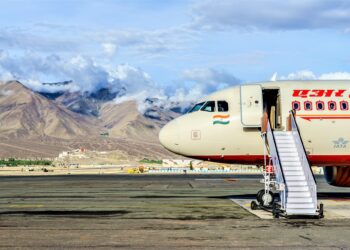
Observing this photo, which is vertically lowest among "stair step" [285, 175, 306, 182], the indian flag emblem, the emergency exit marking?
"stair step" [285, 175, 306, 182]

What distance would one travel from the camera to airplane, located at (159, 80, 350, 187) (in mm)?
27953

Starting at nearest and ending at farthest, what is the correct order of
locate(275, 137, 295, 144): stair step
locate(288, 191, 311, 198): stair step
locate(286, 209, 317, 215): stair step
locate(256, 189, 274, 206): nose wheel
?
locate(286, 209, 317, 215): stair step → locate(288, 191, 311, 198): stair step → locate(256, 189, 274, 206): nose wheel → locate(275, 137, 295, 144): stair step

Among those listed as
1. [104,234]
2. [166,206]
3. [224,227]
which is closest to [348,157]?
[166,206]

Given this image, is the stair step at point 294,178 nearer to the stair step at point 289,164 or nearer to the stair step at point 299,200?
the stair step at point 289,164

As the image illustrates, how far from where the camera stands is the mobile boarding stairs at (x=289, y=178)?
2184 cm

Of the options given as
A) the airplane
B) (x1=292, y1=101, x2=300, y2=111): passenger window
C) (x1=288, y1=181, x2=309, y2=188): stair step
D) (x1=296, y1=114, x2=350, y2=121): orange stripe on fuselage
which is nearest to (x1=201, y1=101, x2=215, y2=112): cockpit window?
the airplane

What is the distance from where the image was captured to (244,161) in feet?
94.1

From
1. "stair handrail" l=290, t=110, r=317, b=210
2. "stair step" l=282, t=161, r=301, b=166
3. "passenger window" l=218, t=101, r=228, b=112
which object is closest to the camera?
"stair handrail" l=290, t=110, r=317, b=210

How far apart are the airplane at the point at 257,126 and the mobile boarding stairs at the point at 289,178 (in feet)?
3.93

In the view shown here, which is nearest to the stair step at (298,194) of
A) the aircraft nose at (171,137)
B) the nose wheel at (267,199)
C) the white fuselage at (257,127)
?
the nose wheel at (267,199)

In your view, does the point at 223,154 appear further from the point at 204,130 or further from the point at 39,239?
the point at 39,239

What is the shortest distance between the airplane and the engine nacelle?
12 centimetres

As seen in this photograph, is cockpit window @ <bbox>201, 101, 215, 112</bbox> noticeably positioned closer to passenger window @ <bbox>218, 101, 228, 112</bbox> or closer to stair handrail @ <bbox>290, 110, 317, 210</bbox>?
passenger window @ <bbox>218, 101, 228, 112</bbox>

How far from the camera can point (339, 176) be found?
29109mm
